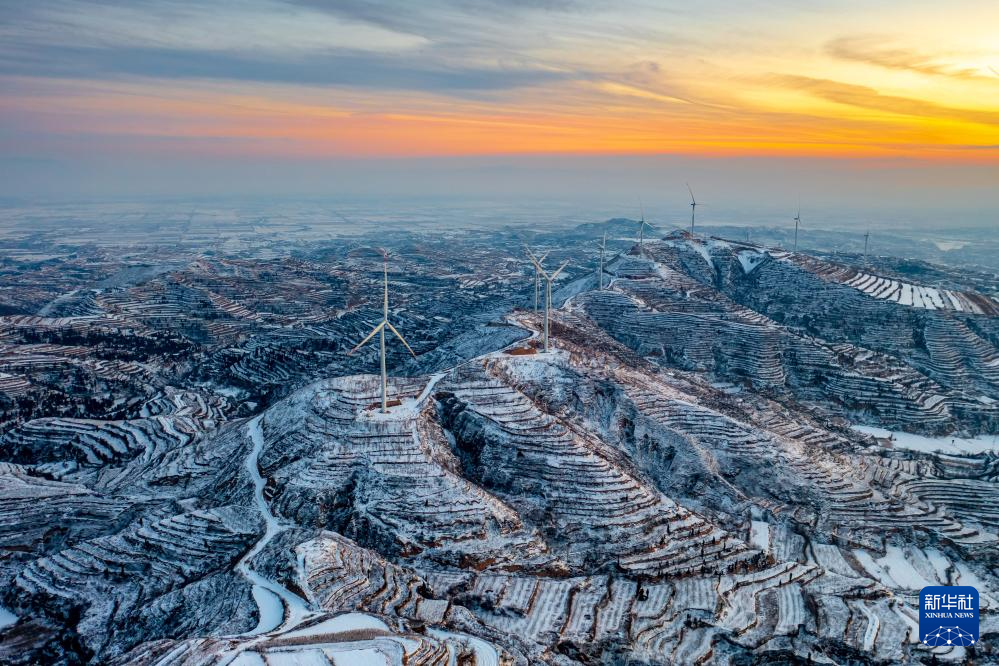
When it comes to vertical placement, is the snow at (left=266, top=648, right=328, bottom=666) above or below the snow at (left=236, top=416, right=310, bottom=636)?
above

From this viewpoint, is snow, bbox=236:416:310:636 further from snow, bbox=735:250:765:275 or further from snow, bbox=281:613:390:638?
snow, bbox=735:250:765:275

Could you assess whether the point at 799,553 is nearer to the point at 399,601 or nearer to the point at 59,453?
the point at 399,601

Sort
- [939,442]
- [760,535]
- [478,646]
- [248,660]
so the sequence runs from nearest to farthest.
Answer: [248,660]
[478,646]
[760,535]
[939,442]

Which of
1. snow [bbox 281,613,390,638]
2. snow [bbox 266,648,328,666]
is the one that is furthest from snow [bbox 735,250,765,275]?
snow [bbox 266,648,328,666]

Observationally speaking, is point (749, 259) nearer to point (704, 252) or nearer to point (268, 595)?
point (704, 252)

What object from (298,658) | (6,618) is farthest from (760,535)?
(6,618)
